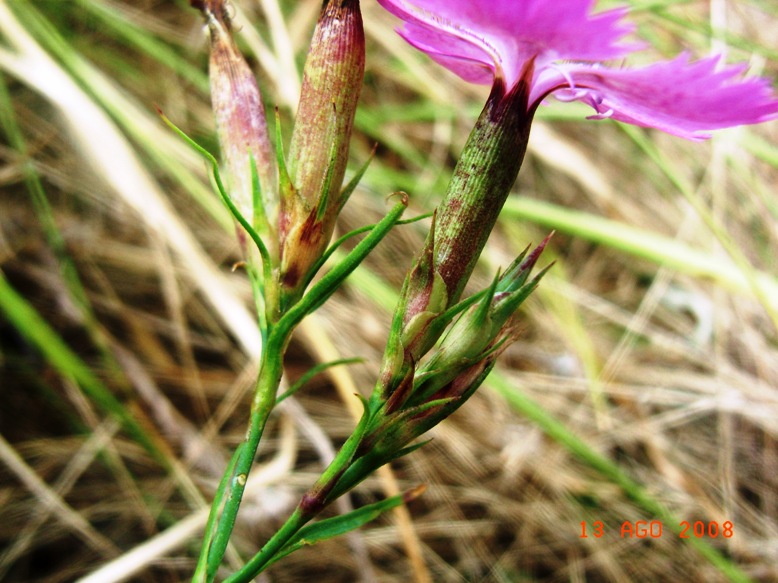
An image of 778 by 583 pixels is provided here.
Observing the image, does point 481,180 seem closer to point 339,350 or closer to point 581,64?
point 581,64

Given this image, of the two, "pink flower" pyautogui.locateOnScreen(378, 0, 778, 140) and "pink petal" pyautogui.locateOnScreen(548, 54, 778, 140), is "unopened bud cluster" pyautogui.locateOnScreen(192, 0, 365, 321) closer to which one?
"pink flower" pyautogui.locateOnScreen(378, 0, 778, 140)

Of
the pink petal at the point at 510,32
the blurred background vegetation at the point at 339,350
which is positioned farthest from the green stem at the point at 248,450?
the blurred background vegetation at the point at 339,350

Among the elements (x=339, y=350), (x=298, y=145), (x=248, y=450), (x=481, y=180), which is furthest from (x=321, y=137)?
(x=339, y=350)

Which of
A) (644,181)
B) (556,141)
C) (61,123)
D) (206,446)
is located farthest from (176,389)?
(644,181)

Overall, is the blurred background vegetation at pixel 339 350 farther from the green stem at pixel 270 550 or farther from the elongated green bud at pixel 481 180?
the elongated green bud at pixel 481 180

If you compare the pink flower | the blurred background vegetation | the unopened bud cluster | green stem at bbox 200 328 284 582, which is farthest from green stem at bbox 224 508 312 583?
the blurred background vegetation

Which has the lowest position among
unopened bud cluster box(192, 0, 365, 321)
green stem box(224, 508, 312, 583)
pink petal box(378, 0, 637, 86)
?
green stem box(224, 508, 312, 583)

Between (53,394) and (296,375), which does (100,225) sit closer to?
(53,394)
